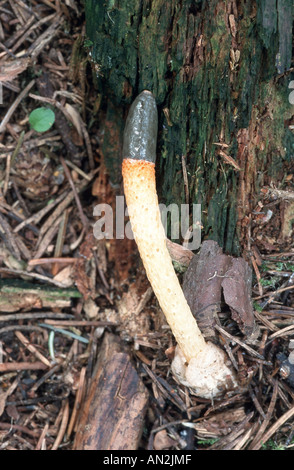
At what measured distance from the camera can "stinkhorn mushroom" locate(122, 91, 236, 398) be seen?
3223 mm

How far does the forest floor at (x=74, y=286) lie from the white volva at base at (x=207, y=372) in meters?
0.11

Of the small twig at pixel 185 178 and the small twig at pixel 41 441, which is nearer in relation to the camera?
the small twig at pixel 185 178

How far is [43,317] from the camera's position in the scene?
410 cm

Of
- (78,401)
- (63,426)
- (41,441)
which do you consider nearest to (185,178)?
(78,401)

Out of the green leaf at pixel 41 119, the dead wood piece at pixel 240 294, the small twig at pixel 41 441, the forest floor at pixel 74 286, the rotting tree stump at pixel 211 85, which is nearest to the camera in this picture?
the rotting tree stump at pixel 211 85

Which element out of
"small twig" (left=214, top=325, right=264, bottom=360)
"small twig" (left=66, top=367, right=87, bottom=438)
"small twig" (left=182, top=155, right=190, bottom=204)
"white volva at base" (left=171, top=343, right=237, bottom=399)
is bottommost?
"small twig" (left=66, top=367, right=87, bottom=438)

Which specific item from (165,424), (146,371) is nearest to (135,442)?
(165,424)

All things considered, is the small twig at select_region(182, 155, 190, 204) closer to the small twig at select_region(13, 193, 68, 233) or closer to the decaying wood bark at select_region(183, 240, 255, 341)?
the decaying wood bark at select_region(183, 240, 255, 341)

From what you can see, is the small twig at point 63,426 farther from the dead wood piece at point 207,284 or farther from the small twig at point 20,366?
the dead wood piece at point 207,284

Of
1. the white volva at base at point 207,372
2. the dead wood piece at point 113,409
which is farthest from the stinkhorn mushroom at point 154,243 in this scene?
the dead wood piece at point 113,409

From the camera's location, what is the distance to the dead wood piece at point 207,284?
3.46m

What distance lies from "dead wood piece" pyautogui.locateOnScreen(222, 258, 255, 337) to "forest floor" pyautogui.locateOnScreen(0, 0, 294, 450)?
0.15m

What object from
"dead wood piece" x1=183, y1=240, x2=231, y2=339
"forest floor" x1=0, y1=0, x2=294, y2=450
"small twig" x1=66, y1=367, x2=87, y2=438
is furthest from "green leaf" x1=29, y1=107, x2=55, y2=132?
"small twig" x1=66, y1=367, x2=87, y2=438

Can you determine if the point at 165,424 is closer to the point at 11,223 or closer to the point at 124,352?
the point at 124,352
